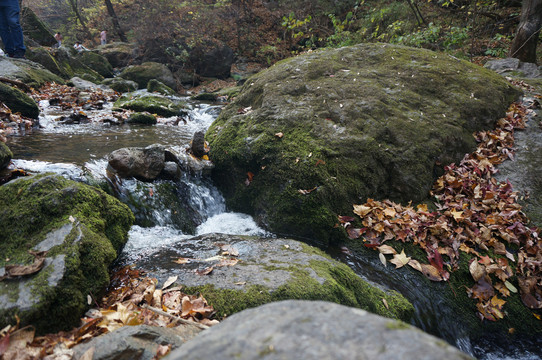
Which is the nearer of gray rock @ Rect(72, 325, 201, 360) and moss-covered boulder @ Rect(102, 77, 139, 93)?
gray rock @ Rect(72, 325, 201, 360)

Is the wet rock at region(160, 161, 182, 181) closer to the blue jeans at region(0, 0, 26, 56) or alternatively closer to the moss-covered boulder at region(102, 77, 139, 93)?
the blue jeans at region(0, 0, 26, 56)

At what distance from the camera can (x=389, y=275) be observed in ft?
10.7

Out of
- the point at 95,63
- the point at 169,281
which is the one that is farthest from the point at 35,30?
the point at 169,281

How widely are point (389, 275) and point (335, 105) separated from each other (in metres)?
2.73

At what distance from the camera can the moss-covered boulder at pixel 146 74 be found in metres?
15.7

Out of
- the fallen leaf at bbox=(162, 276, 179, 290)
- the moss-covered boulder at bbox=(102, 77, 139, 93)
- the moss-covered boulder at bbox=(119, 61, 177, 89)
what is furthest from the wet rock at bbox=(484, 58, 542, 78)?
the moss-covered boulder at bbox=(119, 61, 177, 89)

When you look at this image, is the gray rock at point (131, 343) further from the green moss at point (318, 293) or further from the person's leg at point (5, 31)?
the person's leg at point (5, 31)

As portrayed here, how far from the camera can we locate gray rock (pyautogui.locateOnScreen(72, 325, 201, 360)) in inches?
59.1

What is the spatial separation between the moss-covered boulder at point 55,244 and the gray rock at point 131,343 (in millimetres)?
463

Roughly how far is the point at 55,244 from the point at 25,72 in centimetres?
1041

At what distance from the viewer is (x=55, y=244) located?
87.3 inches

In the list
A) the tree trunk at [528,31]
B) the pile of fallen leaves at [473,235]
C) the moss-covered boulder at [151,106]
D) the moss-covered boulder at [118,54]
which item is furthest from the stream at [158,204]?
the moss-covered boulder at [118,54]

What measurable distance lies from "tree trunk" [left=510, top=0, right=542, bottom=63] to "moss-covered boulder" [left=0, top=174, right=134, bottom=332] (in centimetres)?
1056

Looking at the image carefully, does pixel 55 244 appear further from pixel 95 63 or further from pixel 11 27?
pixel 95 63
